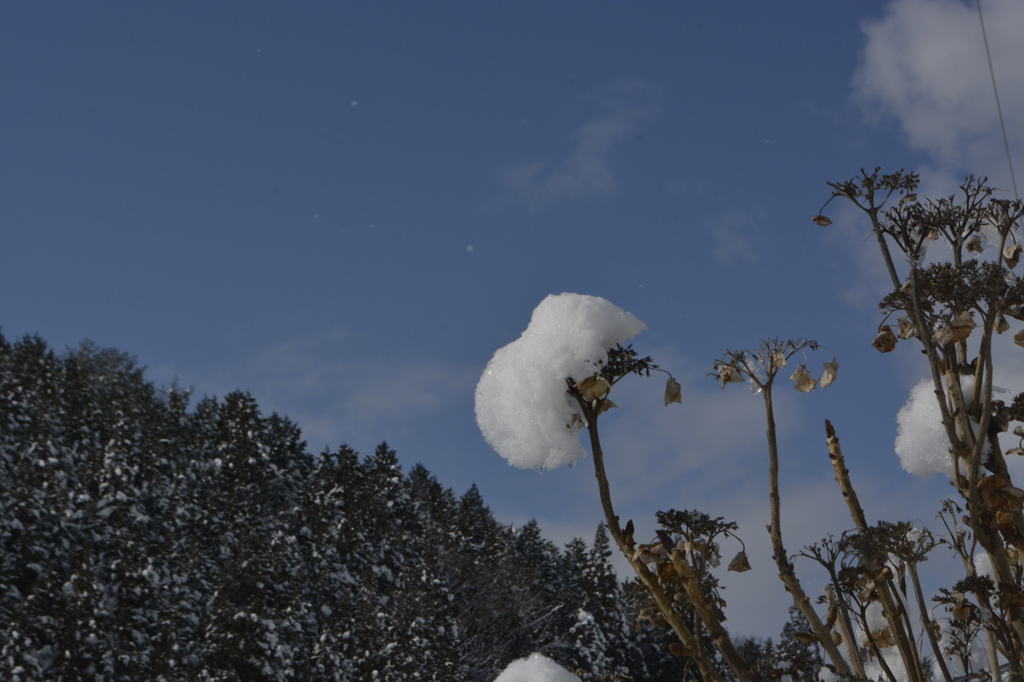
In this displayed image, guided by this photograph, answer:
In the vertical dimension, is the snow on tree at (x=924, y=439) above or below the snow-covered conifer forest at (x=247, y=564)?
below

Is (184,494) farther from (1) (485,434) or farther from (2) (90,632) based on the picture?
(1) (485,434)

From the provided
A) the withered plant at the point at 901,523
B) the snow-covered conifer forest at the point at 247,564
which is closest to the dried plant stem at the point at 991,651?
the withered plant at the point at 901,523

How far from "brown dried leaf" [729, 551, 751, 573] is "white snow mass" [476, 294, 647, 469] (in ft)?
1.49

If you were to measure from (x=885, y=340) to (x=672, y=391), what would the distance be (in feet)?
2.05

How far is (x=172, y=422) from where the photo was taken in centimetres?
4994

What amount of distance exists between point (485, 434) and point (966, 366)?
1.00 metres

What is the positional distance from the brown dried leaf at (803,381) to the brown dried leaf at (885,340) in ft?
0.64

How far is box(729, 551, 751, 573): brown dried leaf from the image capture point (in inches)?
72.6

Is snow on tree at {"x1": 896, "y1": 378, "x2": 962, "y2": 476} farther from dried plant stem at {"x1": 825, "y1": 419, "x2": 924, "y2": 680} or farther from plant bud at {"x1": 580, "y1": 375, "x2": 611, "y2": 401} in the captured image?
plant bud at {"x1": 580, "y1": 375, "x2": 611, "y2": 401}

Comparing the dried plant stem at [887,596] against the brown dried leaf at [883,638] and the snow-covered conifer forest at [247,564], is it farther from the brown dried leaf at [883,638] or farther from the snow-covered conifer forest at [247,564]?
the snow-covered conifer forest at [247,564]

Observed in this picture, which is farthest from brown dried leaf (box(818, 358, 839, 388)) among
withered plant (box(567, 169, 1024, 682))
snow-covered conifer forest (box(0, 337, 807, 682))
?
snow-covered conifer forest (box(0, 337, 807, 682))

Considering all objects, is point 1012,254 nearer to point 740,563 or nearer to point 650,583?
point 740,563

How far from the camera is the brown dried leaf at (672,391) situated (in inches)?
67.7

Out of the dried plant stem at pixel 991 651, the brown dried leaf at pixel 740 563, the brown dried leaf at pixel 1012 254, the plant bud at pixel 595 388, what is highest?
the brown dried leaf at pixel 1012 254
